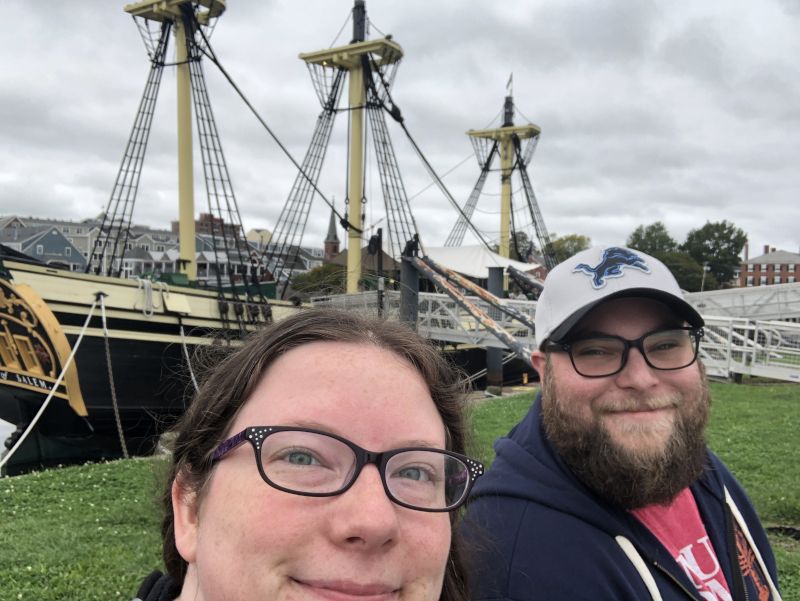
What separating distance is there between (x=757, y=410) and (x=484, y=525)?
8516mm

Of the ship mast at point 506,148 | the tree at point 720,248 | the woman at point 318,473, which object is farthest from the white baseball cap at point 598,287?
the tree at point 720,248

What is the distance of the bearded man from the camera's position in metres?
1.38

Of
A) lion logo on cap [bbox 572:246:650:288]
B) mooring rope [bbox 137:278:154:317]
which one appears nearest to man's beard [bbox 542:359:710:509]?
lion logo on cap [bbox 572:246:650:288]

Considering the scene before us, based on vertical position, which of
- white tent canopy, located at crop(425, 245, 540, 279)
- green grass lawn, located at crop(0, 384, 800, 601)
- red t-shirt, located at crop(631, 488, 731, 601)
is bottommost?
green grass lawn, located at crop(0, 384, 800, 601)

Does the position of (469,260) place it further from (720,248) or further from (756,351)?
(720,248)

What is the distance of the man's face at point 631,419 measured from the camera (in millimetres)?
1500

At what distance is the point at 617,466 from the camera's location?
1.49 meters

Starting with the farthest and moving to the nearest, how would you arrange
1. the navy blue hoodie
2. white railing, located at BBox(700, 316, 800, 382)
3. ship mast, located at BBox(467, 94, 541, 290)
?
ship mast, located at BBox(467, 94, 541, 290)
white railing, located at BBox(700, 316, 800, 382)
the navy blue hoodie

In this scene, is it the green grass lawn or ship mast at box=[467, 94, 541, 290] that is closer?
the green grass lawn

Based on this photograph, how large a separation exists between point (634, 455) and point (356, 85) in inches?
705

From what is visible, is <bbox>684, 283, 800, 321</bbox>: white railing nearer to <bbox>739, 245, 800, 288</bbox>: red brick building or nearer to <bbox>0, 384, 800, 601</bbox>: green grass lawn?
<bbox>0, 384, 800, 601</bbox>: green grass lawn

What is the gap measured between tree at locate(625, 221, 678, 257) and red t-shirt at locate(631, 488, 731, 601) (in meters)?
66.2

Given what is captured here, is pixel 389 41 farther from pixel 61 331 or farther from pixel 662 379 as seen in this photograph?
pixel 662 379

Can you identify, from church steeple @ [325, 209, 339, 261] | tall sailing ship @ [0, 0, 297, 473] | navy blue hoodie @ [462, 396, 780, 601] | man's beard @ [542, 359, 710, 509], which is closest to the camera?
navy blue hoodie @ [462, 396, 780, 601]
